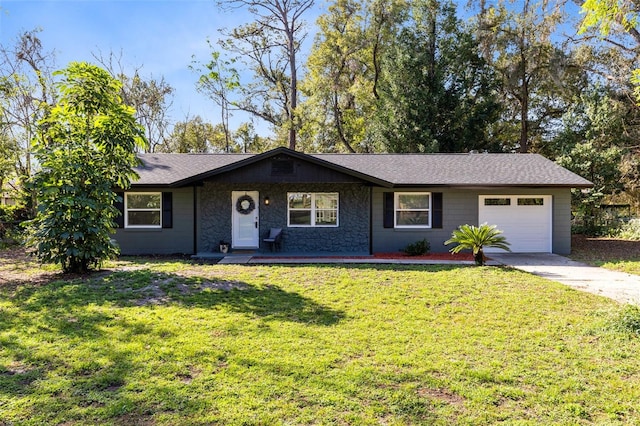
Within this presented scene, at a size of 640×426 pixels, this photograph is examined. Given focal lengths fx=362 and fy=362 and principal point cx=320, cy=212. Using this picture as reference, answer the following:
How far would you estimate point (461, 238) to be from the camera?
932 centimetres

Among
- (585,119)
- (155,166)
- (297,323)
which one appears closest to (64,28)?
(155,166)

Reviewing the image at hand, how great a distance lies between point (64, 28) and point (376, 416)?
67.4 feet

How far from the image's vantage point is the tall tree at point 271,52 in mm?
22641

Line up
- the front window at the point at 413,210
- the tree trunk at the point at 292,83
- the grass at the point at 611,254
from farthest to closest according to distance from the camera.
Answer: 1. the tree trunk at the point at 292,83
2. the front window at the point at 413,210
3. the grass at the point at 611,254

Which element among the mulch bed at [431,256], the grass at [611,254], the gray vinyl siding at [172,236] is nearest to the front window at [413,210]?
the mulch bed at [431,256]

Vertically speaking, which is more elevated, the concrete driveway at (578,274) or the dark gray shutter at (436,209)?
the dark gray shutter at (436,209)

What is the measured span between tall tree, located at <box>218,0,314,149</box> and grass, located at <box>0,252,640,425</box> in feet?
59.7

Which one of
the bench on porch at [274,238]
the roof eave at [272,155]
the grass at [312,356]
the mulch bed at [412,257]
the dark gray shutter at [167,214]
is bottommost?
the grass at [312,356]

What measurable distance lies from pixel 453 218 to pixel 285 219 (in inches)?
214

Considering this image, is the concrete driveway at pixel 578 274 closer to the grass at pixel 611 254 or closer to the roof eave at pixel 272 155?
the grass at pixel 611 254

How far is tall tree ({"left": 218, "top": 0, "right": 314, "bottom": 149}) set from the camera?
22.6m

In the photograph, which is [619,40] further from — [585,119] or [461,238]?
[461,238]

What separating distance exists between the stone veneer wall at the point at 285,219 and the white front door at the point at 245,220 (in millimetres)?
156

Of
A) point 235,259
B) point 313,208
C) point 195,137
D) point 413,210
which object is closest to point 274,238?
point 235,259
